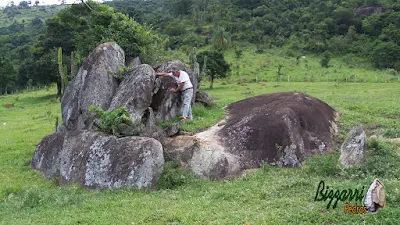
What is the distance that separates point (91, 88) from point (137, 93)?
1.87 meters

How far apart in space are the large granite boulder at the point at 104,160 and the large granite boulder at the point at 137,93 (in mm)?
1703

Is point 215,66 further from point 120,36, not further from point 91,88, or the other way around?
point 91,88

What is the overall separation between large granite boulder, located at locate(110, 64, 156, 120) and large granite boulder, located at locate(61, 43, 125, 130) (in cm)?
50

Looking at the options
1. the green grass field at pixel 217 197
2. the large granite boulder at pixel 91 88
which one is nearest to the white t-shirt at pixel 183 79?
the green grass field at pixel 217 197

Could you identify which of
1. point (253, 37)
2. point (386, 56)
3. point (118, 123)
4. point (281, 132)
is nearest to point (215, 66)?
point (386, 56)

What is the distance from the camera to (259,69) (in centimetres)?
5097

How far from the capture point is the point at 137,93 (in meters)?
14.3

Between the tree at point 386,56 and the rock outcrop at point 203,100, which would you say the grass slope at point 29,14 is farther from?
the rock outcrop at point 203,100

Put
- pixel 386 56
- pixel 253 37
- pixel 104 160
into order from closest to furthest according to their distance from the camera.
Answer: pixel 104 160, pixel 386 56, pixel 253 37

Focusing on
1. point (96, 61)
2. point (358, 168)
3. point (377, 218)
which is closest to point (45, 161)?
point (96, 61)

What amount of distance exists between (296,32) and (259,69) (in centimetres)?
2270

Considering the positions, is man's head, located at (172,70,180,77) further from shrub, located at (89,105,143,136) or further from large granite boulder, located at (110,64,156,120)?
shrub, located at (89,105,143,136)

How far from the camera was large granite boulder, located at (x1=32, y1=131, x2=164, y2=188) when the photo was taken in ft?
36.8

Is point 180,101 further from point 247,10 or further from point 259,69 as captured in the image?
point 247,10
